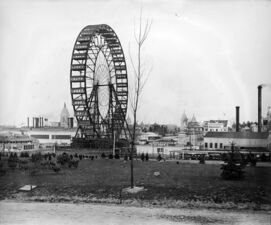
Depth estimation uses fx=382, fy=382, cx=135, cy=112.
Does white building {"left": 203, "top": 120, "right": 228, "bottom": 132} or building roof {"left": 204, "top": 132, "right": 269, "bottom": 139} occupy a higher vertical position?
white building {"left": 203, "top": 120, "right": 228, "bottom": 132}

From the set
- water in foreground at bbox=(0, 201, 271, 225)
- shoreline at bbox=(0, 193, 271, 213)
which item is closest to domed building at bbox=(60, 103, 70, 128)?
shoreline at bbox=(0, 193, 271, 213)

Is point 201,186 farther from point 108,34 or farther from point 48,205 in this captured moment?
point 108,34

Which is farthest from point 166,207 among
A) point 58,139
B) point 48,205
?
point 58,139

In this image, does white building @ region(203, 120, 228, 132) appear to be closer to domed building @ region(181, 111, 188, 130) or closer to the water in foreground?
domed building @ region(181, 111, 188, 130)

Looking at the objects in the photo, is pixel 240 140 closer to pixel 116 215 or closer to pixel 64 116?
pixel 116 215

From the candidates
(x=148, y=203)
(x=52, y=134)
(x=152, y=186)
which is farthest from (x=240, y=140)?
(x=52, y=134)

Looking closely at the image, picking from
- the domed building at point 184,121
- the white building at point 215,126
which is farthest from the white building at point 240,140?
the domed building at point 184,121

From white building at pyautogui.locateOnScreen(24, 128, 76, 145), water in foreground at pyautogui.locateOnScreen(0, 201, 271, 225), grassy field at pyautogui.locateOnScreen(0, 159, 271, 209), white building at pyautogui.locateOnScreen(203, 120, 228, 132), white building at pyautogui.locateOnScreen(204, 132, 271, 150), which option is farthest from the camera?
white building at pyautogui.locateOnScreen(203, 120, 228, 132)
